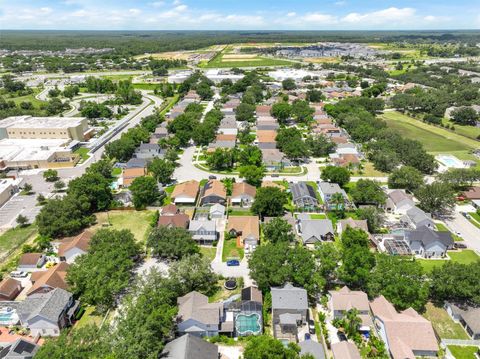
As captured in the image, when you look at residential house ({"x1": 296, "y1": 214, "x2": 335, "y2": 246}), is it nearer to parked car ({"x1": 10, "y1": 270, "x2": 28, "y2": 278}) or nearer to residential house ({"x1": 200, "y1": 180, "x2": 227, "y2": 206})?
residential house ({"x1": 200, "y1": 180, "x2": 227, "y2": 206})

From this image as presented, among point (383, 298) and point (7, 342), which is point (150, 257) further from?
point (383, 298)

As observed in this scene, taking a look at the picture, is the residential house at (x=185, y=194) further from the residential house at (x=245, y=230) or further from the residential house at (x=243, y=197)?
the residential house at (x=245, y=230)

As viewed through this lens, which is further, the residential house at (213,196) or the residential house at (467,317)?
the residential house at (213,196)

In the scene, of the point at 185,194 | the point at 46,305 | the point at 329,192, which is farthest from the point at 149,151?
the point at 46,305

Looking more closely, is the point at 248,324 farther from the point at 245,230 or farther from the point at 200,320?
the point at 245,230

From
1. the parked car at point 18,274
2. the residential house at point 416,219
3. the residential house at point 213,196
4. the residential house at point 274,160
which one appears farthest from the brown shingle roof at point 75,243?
the residential house at point 416,219
